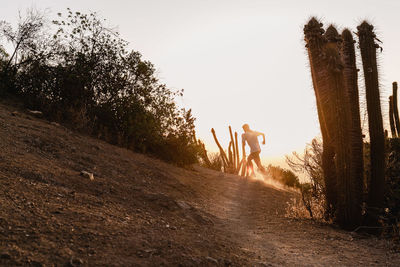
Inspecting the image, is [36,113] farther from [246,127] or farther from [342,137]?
[342,137]

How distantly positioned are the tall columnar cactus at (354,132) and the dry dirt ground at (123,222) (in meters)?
0.59

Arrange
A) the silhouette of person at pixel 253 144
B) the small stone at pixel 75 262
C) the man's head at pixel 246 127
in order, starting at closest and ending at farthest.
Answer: the small stone at pixel 75 262, the silhouette of person at pixel 253 144, the man's head at pixel 246 127

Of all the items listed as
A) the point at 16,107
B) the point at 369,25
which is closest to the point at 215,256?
the point at 369,25

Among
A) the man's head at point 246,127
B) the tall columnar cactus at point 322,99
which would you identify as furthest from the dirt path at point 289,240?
the man's head at point 246,127

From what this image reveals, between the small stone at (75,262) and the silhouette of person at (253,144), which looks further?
the silhouette of person at (253,144)

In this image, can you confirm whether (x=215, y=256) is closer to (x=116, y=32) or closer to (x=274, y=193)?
(x=274, y=193)

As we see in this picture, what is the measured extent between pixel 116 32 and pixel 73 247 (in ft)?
31.5

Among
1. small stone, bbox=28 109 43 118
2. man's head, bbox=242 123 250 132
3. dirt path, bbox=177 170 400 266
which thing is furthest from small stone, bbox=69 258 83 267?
man's head, bbox=242 123 250 132

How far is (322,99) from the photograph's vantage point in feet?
17.6

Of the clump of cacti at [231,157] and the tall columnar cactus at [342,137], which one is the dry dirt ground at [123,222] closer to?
the tall columnar cactus at [342,137]

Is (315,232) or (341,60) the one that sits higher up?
(341,60)

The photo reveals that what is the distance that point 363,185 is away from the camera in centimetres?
523

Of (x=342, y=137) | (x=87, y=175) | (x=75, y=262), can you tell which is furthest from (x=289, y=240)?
(x=87, y=175)

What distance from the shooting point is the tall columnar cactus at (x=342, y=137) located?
16.6 ft
